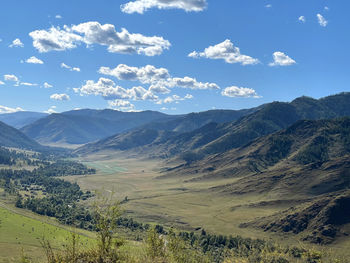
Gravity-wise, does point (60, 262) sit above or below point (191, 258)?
above

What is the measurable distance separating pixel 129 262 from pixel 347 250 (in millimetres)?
172193

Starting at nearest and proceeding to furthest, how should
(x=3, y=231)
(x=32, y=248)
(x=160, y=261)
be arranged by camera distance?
(x=160, y=261) → (x=32, y=248) → (x=3, y=231)

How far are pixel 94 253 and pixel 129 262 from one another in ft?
15.9

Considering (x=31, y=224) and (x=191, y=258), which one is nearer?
(x=191, y=258)

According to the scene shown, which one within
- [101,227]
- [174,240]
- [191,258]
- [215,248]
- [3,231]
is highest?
[101,227]

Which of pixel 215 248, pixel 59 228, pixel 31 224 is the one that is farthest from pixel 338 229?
pixel 31 224

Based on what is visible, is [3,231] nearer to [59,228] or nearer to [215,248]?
[59,228]

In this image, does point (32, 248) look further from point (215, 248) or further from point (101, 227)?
point (101, 227)

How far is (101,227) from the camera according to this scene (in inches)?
1630

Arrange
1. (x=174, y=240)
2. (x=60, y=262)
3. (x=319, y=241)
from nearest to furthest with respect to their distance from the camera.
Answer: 1. (x=60, y=262)
2. (x=174, y=240)
3. (x=319, y=241)

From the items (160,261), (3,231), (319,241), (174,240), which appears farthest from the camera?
(319,241)

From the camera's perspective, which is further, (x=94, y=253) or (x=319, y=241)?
(x=319, y=241)

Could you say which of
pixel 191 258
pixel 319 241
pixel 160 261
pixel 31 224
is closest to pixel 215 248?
pixel 319 241

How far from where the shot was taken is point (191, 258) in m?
60.2
